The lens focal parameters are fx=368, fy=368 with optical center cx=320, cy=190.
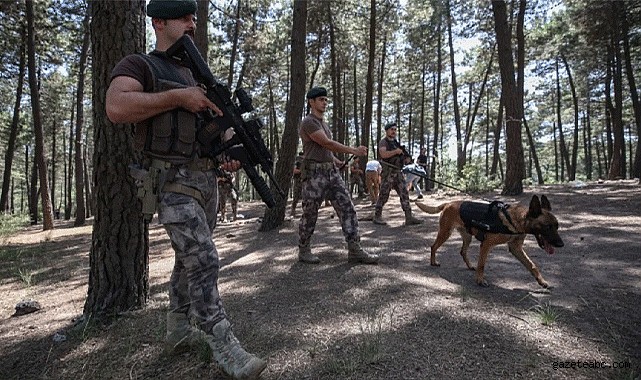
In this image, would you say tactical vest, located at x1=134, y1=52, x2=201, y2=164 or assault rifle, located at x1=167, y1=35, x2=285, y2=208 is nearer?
tactical vest, located at x1=134, y1=52, x2=201, y2=164

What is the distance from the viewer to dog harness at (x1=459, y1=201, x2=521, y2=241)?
13.5ft

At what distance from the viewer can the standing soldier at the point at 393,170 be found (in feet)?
26.1

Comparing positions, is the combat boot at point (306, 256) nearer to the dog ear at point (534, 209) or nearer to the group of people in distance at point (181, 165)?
the group of people in distance at point (181, 165)

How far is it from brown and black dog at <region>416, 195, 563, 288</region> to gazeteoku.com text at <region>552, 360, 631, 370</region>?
4.93 feet

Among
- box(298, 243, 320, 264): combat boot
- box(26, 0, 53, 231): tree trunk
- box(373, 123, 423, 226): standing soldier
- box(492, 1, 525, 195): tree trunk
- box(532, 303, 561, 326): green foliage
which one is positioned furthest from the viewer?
box(26, 0, 53, 231): tree trunk

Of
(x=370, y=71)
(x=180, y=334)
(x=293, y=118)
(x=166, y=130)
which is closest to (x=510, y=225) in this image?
(x=180, y=334)

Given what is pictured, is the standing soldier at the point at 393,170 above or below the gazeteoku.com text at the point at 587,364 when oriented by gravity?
above

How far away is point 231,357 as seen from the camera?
87.7 inches

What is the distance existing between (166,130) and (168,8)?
0.80m

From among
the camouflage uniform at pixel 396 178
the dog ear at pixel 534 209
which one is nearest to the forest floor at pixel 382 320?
the dog ear at pixel 534 209

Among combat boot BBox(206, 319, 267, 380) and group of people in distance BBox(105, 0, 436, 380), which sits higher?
group of people in distance BBox(105, 0, 436, 380)

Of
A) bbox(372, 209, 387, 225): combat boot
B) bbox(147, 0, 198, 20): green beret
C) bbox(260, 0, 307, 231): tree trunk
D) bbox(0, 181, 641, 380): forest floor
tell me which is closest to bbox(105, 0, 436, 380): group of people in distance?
bbox(147, 0, 198, 20): green beret

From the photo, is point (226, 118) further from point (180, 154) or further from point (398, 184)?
point (398, 184)

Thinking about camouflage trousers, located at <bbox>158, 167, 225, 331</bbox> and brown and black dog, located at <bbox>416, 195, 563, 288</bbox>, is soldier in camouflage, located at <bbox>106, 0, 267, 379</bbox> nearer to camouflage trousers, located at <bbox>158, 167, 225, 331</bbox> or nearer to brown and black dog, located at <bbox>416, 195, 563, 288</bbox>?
camouflage trousers, located at <bbox>158, 167, 225, 331</bbox>
